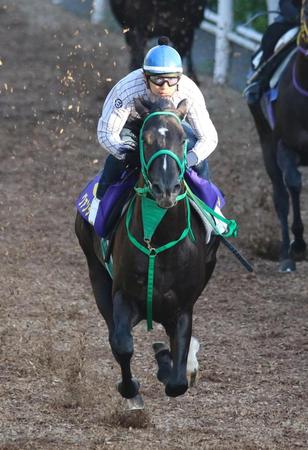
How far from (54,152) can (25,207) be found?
84.2 inches

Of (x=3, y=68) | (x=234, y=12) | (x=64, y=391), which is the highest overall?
(x=64, y=391)

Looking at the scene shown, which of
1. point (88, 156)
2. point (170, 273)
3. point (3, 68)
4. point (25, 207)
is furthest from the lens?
point (3, 68)

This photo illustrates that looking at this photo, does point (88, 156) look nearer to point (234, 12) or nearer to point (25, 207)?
point (25, 207)

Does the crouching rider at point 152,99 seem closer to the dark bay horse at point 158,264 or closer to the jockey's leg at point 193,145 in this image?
the jockey's leg at point 193,145

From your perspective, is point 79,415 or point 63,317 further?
point 63,317

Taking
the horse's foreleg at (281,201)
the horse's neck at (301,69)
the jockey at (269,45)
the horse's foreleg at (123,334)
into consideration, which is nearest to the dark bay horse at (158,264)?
the horse's foreleg at (123,334)

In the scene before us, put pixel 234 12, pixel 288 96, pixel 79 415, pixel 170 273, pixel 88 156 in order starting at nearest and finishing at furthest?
pixel 170 273 → pixel 79 415 → pixel 288 96 → pixel 88 156 → pixel 234 12

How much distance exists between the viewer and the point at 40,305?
8961 mm

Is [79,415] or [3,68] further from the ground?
[79,415]

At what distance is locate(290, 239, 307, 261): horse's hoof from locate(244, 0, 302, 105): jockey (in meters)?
1.33

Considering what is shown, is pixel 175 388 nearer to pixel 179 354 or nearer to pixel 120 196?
pixel 179 354

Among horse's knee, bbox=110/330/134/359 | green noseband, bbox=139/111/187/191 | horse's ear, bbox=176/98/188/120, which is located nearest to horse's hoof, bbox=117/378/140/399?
horse's knee, bbox=110/330/134/359

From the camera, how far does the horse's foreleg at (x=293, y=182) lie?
9.84m

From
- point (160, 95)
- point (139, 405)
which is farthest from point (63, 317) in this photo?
point (160, 95)
